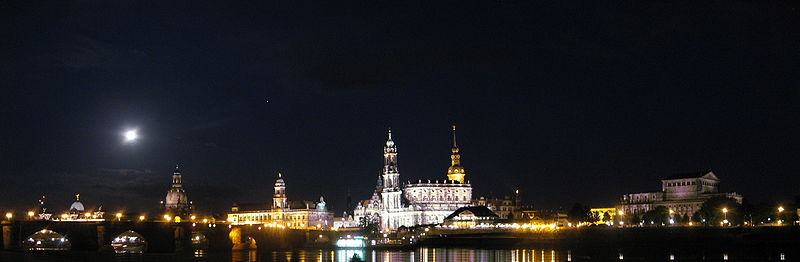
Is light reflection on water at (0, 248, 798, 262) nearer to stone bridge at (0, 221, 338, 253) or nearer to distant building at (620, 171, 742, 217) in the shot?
stone bridge at (0, 221, 338, 253)

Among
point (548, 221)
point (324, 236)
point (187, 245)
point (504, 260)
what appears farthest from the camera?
point (548, 221)

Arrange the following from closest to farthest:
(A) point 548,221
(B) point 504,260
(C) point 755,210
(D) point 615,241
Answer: (B) point 504,260
(D) point 615,241
(C) point 755,210
(A) point 548,221

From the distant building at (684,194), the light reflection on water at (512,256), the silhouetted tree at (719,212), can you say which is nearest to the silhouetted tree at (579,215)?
the distant building at (684,194)

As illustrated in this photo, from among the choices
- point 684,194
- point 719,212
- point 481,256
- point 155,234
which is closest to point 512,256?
point 481,256

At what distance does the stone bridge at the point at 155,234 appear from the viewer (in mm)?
108500

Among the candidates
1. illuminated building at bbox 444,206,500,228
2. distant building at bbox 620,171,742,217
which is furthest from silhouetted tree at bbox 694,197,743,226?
illuminated building at bbox 444,206,500,228

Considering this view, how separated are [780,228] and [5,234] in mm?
100080

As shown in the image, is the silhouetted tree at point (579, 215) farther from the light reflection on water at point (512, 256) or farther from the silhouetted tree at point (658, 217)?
the light reflection on water at point (512, 256)

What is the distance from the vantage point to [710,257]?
316ft

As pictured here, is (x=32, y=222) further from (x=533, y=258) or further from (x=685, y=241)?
(x=685, y=241)

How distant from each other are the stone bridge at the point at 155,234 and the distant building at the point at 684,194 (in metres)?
92.3

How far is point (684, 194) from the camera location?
19138cm

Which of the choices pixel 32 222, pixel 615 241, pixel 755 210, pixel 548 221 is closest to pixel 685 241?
pixel 615 241

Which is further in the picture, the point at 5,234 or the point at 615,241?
the point at 615,241
